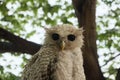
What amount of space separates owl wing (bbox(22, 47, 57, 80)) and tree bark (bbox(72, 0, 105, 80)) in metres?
2.91

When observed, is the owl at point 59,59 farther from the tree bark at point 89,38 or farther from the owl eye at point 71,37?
A: the tree bark at point 89,38

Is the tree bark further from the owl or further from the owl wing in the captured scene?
the owl wing

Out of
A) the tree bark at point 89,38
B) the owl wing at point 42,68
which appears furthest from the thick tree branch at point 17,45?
the owl wing at point 42,68

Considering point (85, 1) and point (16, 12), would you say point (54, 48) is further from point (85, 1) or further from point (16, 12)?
point (16, 12)

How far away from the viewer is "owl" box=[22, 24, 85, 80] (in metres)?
3.67

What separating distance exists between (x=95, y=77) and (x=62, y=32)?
295cm

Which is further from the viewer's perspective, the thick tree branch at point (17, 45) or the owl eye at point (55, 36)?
the thick tree branch at point (17, 45)

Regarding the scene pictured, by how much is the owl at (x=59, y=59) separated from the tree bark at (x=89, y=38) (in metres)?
2.68

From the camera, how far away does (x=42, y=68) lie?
3.70 meters

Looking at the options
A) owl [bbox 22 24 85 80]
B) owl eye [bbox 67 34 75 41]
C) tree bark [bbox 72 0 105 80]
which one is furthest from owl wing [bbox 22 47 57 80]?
tree bark [bbox 72 0 105 80]

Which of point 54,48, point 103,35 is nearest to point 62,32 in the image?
point 54,48

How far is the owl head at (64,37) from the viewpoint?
3867 mm

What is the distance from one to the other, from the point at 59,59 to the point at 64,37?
1.04ft

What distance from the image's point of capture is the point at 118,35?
8.75 meters
